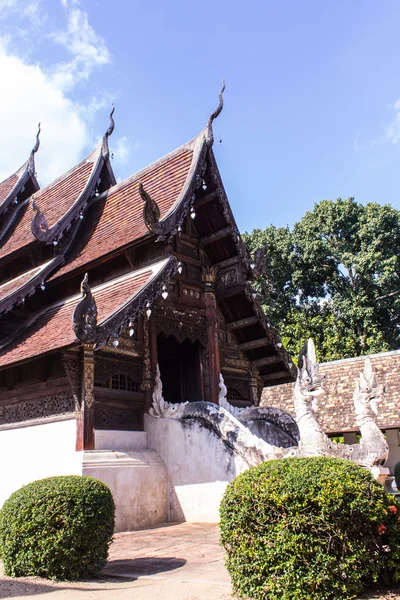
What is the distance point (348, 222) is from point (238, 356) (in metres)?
18.4

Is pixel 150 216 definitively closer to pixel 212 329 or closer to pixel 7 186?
pixel 212 329

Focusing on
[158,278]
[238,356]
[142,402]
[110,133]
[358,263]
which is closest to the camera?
[158,278]

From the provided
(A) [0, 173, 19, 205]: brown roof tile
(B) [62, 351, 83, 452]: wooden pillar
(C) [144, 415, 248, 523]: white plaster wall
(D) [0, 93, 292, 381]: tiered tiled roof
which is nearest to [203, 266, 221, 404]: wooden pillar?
(D) [0, 93, 292, 381]: tiered tiled roof

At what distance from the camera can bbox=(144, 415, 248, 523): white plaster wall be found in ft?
29.2

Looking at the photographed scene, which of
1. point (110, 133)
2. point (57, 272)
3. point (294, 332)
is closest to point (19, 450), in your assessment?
point (57, 272)

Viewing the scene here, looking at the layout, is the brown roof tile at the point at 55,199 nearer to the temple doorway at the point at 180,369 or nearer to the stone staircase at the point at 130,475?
the temple doorway at the point at 180,369

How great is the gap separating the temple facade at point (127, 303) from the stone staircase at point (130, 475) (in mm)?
175

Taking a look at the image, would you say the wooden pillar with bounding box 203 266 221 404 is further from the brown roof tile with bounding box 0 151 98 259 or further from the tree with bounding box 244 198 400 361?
the tree with bounding box 244 198 400 361

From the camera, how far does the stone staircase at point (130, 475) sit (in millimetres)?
8516

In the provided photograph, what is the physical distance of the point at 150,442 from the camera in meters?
9.88

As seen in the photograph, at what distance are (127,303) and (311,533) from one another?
5.16m

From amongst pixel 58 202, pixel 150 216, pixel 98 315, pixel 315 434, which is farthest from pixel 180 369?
pixel 58 202

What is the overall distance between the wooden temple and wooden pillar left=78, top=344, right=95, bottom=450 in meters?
0.02

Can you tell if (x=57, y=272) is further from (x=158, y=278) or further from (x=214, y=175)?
(x=214, y=175)
